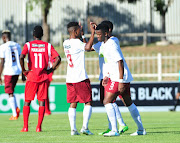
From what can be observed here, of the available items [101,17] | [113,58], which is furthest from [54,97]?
[101,17]

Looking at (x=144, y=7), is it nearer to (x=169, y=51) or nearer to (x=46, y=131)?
(x=169, y=51)

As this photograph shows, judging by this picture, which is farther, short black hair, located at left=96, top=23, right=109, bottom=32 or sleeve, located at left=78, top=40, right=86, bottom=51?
sleeve, located at left=78, top=40, right=86, bottom=51

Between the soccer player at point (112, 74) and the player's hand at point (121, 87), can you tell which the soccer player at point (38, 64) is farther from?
the player's hand at point (121, 87)

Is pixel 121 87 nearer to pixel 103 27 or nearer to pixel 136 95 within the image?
pixel 103 27

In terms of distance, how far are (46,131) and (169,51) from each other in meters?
20.2

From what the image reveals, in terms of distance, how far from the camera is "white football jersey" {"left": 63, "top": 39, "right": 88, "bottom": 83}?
34.5 feet

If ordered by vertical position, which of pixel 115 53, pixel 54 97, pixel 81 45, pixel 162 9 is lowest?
pixel 54 97

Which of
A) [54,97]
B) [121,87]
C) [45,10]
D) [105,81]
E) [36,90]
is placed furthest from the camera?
[45,10]

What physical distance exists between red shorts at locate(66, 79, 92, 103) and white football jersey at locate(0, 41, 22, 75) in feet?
16.0

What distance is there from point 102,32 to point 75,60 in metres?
0.88

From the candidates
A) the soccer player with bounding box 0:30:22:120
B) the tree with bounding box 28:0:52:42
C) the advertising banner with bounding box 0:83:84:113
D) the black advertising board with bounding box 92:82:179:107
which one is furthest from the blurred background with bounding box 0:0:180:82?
the soccer player with bounding box 0:30:22:120

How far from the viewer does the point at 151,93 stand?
63.9ft

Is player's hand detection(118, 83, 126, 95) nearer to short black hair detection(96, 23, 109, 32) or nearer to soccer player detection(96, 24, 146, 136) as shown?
soccer player detection(96, 24, 146, 136)

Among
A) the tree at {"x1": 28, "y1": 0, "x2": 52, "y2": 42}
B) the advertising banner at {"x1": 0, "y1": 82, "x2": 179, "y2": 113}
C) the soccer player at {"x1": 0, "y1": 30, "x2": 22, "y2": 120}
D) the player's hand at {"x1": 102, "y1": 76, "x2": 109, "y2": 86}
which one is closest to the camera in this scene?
the player's hand at {"x1": 102, "y1": 76, "x2": 109, "y2": 86}
